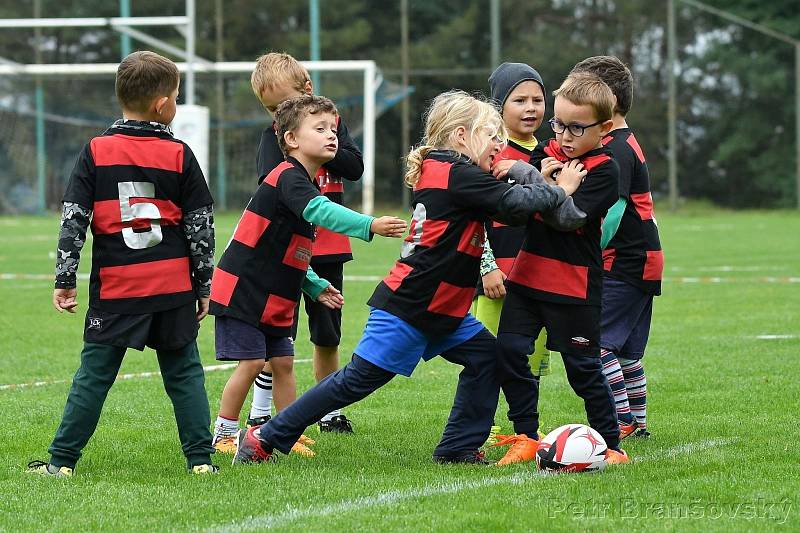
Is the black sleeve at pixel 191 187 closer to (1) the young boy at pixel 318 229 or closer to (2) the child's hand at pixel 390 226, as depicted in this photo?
(2) the child's hand at pixel 390 226

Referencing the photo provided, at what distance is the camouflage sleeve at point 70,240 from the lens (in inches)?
180

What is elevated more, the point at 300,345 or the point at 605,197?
the point at 605,197

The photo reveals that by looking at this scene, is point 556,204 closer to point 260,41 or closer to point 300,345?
point 300,345

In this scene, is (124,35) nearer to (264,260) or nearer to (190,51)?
(190,51)

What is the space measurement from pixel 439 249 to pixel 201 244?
917 millimetres

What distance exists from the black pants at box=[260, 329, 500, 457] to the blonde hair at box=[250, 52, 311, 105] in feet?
4.89

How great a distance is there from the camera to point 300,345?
9.00 metres

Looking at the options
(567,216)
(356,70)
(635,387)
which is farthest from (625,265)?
(356,70)

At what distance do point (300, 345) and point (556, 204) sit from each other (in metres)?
4.71

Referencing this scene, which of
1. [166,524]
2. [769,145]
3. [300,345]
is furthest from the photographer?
[769,145]

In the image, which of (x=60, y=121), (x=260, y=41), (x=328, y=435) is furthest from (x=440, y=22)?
(x=328, y=435)

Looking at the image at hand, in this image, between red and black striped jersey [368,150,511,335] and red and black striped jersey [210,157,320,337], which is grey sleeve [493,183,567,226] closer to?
red and black striped jersey [368,150,511,335]

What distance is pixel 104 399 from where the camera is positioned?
477 cm

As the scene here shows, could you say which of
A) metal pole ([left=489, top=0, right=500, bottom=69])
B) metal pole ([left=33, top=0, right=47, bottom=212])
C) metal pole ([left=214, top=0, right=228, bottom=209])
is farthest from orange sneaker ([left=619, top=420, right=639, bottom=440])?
metal pole ([left=489, top=0, right=500, bottom=69])
